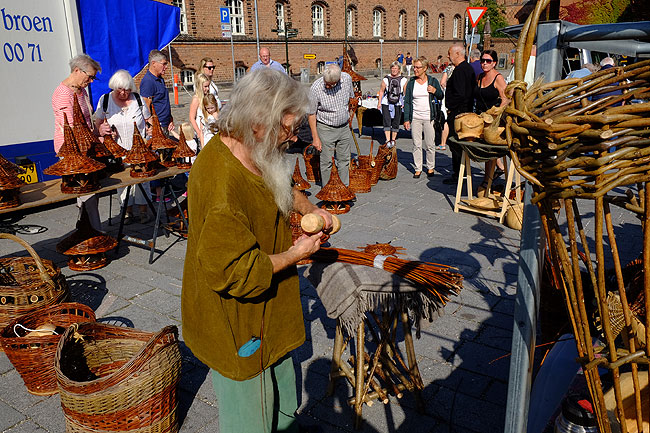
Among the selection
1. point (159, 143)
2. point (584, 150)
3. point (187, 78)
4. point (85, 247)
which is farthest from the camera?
point (187, 78)

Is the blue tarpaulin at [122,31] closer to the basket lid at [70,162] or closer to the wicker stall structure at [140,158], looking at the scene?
the wicker stall structure at [140,158]

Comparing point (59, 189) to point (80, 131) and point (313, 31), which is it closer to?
point (80, 131)

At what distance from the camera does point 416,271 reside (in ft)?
8.25

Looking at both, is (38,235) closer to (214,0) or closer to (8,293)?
(8,293)

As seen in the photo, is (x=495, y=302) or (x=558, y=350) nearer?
(x=558, y=350)

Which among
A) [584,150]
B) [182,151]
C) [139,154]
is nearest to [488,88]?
[182,151]

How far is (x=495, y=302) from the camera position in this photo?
421 cm

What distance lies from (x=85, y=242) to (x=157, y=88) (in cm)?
314

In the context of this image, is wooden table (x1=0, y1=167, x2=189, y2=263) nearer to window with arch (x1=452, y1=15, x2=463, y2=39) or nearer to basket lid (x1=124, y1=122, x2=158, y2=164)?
basket lid (x1=124, y1=122, x2=158, y2=164)

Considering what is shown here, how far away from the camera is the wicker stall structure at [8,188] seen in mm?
3955

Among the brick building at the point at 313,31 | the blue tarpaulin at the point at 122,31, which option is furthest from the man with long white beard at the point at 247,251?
the brick building at the point at 313,31

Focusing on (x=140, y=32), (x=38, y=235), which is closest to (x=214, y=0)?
(x=140, y=32)

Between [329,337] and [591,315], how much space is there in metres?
1.82

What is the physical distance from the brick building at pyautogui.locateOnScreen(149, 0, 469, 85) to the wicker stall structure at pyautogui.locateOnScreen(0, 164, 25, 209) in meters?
20.7
